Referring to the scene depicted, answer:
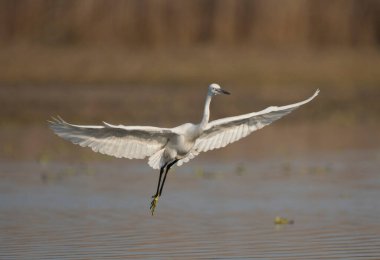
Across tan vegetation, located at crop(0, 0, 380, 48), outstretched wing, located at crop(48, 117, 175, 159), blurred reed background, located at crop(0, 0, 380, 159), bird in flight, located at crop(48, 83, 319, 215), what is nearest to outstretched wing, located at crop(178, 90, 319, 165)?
bird in flight, located at crop(48, 83, 319, 215)

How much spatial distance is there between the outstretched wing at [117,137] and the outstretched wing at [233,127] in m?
0.58

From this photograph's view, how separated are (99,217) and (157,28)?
162 feet

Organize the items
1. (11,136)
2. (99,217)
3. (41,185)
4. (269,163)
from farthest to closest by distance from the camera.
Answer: (11,136) < (269,163) < (41,185) < (99,217)

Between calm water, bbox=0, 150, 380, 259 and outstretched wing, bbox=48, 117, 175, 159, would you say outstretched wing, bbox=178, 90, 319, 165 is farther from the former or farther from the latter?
calm water, bbox=0, 150, 380, 259

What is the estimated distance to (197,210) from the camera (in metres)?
17.5

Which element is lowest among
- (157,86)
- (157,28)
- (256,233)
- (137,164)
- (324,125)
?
(256,233)

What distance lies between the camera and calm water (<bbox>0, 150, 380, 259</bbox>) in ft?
45.6

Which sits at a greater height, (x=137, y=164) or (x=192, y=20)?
(x=192, y=20)

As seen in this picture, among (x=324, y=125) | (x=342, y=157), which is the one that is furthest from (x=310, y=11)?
(x=342, y=157)

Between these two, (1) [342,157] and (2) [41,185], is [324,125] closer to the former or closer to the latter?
(1) [342,157]

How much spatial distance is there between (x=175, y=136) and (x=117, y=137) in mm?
984

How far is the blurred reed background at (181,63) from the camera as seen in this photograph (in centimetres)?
3769

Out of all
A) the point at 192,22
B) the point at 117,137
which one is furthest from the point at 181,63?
the point at 117,137

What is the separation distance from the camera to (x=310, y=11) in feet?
222
